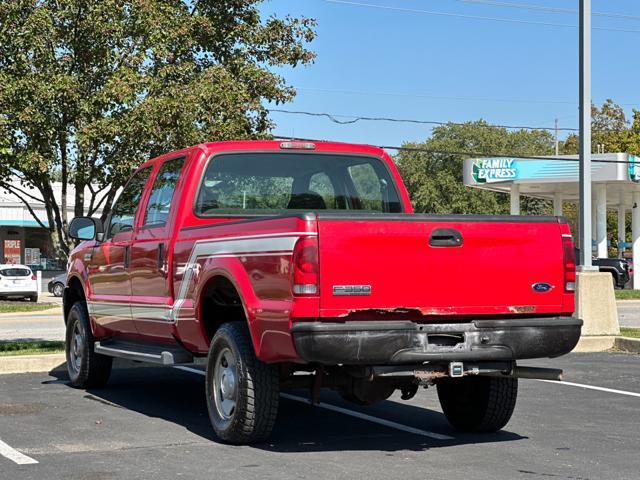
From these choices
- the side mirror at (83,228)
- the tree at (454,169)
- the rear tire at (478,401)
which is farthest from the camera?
the tree at (454,169)

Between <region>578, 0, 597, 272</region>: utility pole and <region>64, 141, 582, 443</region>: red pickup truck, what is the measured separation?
22.6 ft

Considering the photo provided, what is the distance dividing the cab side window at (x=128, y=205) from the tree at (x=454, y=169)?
2982 inches

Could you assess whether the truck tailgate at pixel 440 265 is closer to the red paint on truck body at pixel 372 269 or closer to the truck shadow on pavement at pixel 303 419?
the red paint on truck body at pixel 372 269

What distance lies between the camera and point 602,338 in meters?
14.7

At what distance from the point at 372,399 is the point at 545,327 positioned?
1.36 metres

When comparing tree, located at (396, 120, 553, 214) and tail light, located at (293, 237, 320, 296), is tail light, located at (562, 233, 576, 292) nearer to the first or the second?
tail light, located at (293, 237, 320, 296)

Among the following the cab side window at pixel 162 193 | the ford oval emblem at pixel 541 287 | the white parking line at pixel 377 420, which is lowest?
the white parking line at pixel 377 420

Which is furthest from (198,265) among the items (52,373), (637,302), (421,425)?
(637,302)

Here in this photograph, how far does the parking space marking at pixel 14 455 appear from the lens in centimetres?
700

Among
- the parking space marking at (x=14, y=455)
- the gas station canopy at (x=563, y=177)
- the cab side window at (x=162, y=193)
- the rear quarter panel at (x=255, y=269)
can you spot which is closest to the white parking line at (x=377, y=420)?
the rear quarter panel at (x=255, y=269)

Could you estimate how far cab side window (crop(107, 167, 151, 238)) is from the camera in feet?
33.0

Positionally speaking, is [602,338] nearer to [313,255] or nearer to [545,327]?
[545,327]

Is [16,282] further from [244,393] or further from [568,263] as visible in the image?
[568,263]

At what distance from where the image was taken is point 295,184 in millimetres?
9375
